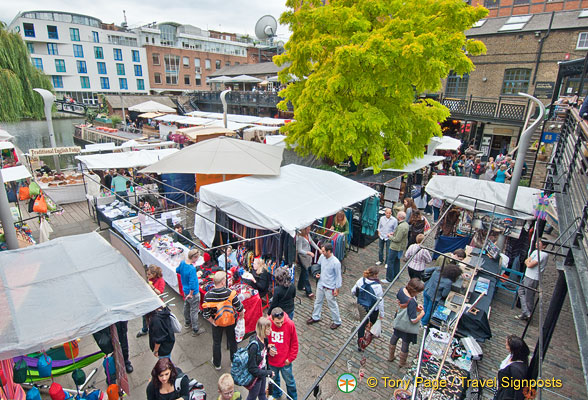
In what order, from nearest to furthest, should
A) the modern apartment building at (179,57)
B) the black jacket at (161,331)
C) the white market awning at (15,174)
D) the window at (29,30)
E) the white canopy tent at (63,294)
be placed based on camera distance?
1. the white canopy tent at (63,294)
2. the black jacket at (161,331)
3. the white market awning at (15,174)
4. the window at (29,30)
5. the modern apartment building at (179,57)

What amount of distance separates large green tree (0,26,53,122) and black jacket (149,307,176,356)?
20785mm

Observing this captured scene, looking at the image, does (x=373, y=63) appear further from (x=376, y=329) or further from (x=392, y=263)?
(x=376, y=329)

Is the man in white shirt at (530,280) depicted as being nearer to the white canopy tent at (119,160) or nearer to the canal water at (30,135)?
the white canopy tent at (119,160)

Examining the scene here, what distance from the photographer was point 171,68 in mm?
55719

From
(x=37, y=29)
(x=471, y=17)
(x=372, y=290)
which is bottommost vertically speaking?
(x=372, y=290)

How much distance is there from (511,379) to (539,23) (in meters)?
27.6

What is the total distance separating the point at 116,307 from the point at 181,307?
3.61 metres

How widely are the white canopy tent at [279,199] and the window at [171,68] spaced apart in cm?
5526

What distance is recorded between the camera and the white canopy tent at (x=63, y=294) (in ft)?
11.3

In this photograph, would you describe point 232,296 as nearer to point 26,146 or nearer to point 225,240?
point 225,240

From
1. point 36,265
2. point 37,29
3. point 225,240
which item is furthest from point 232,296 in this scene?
point 37,29

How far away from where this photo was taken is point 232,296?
5004mm

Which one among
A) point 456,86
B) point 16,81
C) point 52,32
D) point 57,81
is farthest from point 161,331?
point 52,32

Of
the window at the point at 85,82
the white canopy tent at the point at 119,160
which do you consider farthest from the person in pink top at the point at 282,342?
the window at the point at 85,82
